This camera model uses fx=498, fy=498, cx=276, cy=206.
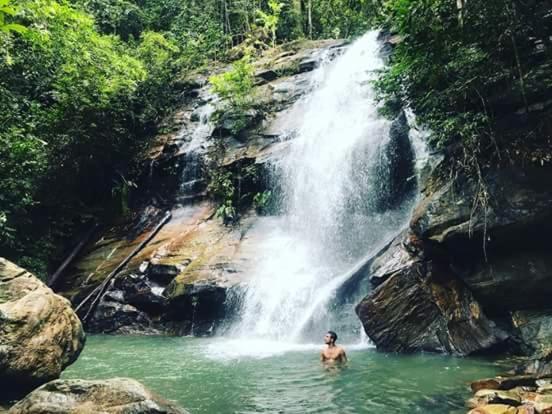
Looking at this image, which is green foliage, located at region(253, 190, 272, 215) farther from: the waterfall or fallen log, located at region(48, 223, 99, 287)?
fallen log, located at region(48, 223, 99, 287)

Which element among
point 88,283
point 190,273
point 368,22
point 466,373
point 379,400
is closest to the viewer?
point 379,400

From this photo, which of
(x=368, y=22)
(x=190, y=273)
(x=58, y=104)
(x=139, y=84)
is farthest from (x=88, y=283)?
(x=368, y=22)

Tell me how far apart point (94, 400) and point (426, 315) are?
665cm

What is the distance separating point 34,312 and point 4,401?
104cm

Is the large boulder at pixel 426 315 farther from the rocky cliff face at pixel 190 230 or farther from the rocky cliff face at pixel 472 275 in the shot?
the rocky cliff face at pixel 190 230

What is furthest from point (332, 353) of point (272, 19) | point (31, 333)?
point (272, 19)

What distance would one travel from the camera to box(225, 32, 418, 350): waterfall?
1259cm

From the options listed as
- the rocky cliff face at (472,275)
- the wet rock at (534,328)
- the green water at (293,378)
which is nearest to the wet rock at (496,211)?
the rocky cliff face at (472,275)

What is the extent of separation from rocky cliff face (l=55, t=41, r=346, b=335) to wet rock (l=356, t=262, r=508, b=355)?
5.44 m

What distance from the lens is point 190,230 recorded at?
60.6ft

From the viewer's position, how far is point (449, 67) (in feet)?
29.0

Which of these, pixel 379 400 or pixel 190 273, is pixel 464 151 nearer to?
pixel 379 400

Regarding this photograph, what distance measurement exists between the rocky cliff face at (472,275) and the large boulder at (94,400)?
6.04 metres

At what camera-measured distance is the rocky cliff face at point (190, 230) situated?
588 inches
